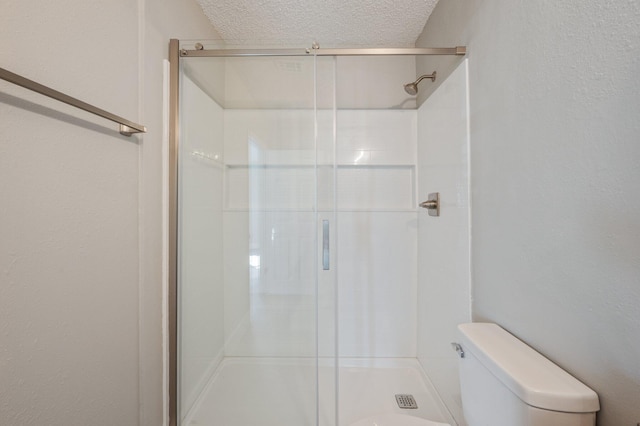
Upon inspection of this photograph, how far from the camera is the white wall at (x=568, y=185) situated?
0.47m

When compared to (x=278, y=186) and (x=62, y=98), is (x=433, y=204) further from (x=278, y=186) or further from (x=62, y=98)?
(x=62, y=98)

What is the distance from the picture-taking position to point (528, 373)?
595mm

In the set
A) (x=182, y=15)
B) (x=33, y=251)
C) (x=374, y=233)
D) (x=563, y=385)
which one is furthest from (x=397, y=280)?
(x=182, y=15)

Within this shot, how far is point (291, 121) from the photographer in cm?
133

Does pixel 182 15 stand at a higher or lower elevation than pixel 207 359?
higher

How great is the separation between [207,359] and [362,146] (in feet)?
5.47

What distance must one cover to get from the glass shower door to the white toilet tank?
726 mm

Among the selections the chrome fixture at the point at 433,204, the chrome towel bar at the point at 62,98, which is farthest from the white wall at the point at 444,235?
the chrome towel bar at the point at 62,98

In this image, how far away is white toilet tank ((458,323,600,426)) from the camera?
52 centimetres

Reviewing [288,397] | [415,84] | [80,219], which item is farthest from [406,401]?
[415,84]

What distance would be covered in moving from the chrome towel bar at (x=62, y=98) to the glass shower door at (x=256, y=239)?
38 cm

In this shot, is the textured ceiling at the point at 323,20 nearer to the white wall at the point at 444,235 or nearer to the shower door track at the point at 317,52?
the shower door track at the point at 317,52

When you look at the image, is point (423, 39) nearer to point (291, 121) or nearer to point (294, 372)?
point (291, 121)

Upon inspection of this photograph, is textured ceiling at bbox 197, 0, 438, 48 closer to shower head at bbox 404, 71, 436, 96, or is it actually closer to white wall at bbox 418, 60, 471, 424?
shower head at bbox 404, 71, 436, 96
